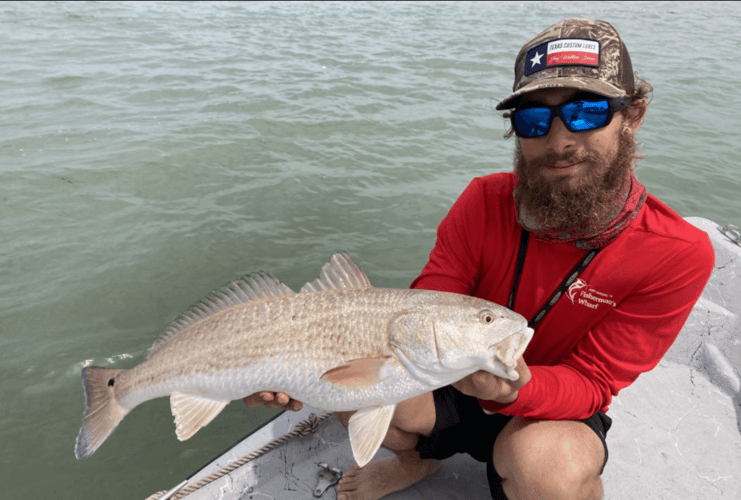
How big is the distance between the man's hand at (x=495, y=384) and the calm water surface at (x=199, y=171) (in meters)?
2.73

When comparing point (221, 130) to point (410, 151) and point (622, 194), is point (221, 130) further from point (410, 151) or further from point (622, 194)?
point (622, 194)

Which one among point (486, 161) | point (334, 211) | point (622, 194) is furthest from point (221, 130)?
point (622, 194)

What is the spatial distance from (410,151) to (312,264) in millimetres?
3837

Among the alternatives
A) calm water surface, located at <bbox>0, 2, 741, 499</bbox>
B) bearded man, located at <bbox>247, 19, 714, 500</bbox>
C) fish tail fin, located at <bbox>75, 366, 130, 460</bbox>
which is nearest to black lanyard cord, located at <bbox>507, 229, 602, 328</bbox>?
bearded man, located at <bbox>247, 19, 714, 500</bbox>

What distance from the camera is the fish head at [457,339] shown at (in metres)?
2.25

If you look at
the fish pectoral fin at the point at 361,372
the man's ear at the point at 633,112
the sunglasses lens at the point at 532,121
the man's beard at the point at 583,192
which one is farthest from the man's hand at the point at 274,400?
the man's ear at the point at 633,112

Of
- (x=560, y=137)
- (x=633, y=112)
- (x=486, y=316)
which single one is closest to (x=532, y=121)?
(x=560, y=137)

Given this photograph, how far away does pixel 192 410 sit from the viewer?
8.75 feet

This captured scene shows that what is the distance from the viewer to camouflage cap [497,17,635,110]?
2576 millimetres

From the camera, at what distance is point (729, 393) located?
4.10 metres

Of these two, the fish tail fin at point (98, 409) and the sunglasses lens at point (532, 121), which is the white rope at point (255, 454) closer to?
the fish tail fin at point (98, 409)

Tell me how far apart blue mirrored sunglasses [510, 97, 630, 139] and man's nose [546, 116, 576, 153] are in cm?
2

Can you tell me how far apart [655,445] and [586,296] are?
1640 mm

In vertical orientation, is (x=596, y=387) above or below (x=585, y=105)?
below
